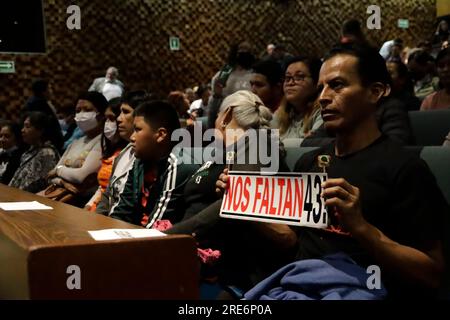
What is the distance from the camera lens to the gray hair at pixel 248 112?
2395mm

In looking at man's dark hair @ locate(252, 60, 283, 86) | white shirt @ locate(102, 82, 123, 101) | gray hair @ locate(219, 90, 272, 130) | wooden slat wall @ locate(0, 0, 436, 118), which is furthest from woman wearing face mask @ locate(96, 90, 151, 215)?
wooden slat wall @ locate(0, 0, 436, 118)

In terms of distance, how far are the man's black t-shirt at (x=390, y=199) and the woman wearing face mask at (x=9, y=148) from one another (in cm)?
389

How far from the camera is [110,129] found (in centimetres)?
375

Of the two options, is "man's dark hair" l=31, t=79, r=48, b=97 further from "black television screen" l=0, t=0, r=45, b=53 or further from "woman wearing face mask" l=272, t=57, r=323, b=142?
"woman wearing face mask" l=272, t=57, r=323, b=142

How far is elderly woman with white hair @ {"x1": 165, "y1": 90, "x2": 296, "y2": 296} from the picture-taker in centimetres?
204

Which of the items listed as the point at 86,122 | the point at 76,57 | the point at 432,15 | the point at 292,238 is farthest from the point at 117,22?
the point at 292,238

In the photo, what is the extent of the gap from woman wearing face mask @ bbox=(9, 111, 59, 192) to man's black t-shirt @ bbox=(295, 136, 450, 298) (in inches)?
127

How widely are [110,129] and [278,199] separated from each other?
235cm

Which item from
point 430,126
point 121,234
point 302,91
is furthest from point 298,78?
point 121,234

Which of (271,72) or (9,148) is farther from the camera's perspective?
(9,148)

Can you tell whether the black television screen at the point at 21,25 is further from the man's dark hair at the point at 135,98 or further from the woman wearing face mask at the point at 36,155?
the man's dark hair at the point at 135,98

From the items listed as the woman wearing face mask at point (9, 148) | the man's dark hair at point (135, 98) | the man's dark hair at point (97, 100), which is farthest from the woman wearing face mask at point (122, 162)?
the woman wearing face mask at point (9, 148)

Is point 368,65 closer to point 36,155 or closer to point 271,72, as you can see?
point 271,72
